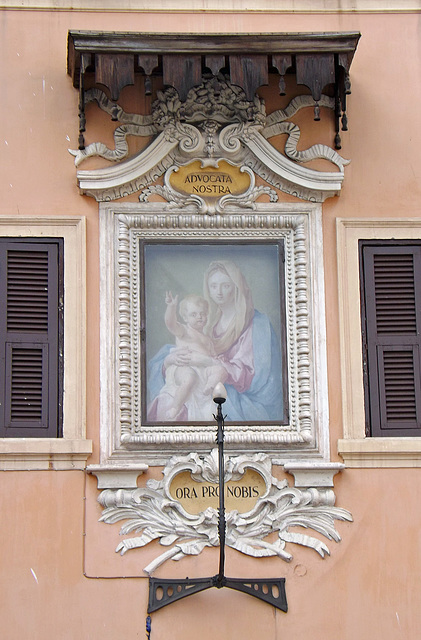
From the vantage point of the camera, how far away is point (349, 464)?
32.0ft

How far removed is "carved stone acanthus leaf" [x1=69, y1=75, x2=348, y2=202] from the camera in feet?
33.5


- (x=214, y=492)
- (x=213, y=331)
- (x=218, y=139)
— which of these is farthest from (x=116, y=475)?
(x=218, y=139)

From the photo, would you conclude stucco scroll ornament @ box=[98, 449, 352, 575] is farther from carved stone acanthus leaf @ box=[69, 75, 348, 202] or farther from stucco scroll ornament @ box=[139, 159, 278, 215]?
carved stone acanthus leaf @ box=[69, 75, 348, 202]

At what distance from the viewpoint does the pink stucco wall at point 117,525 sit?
9.38 meters

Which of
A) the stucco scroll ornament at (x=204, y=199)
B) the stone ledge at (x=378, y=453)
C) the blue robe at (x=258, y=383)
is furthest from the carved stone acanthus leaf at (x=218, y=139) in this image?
the stone ledge at (x=378, y=453)

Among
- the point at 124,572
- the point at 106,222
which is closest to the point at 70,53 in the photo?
the point at 106,222

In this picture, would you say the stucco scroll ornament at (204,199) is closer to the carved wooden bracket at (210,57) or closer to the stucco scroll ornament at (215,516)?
the carved wooden bracket at (210,57)

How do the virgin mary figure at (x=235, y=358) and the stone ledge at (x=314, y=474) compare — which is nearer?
the stone ledge at (x=314, y=474)

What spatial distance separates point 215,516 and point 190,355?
1.17 meters

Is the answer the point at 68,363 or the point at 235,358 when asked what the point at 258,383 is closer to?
the point at 235,358

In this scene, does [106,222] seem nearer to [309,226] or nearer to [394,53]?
[309,226]

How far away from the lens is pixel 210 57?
995 centimetres

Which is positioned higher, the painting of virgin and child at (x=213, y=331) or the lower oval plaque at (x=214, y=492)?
the painting of virgin and child at (x=213, y=331)

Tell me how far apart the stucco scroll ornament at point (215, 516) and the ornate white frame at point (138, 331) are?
145 mm
